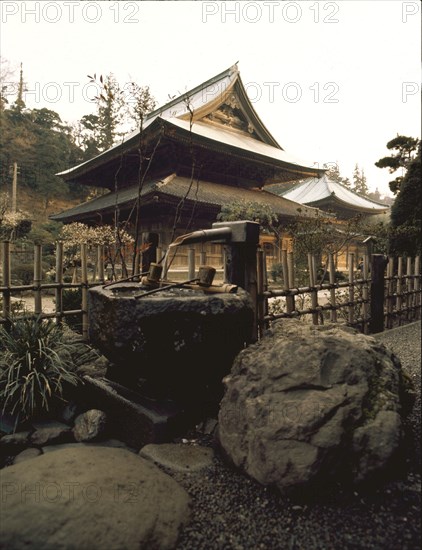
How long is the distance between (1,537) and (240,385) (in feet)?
4.30

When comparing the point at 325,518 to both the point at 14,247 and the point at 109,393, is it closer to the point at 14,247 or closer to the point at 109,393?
the point at 109,393

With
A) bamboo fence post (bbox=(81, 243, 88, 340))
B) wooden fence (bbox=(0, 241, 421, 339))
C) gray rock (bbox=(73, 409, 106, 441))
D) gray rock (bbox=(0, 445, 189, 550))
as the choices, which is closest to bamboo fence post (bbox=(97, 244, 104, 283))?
wooden fence (bbox=(0, 241, 421, 339))

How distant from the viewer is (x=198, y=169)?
34.9 ft

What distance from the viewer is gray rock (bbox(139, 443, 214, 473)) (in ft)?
6.66

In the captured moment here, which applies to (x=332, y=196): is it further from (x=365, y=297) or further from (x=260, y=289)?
(x=260, y=289)

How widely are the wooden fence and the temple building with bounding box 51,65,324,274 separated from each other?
6.10 m

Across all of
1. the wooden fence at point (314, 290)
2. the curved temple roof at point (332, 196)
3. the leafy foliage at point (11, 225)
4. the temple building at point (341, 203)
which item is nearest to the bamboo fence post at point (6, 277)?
the wooden fence at point (314, 290)

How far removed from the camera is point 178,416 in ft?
7.84

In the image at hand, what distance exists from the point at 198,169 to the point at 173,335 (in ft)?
30.3

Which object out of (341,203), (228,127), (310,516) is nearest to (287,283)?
(310,516)

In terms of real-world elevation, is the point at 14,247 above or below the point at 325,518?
above

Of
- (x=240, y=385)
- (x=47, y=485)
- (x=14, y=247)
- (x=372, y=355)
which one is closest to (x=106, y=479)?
(x=47, y=485)

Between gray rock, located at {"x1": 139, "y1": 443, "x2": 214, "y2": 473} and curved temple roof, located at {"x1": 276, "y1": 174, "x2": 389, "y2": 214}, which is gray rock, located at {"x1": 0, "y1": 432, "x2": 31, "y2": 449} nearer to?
gray rock, located at {"x1": 139, "y1": 443, "x2": 214, "y2": 473}

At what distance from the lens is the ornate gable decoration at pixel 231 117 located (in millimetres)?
16000
